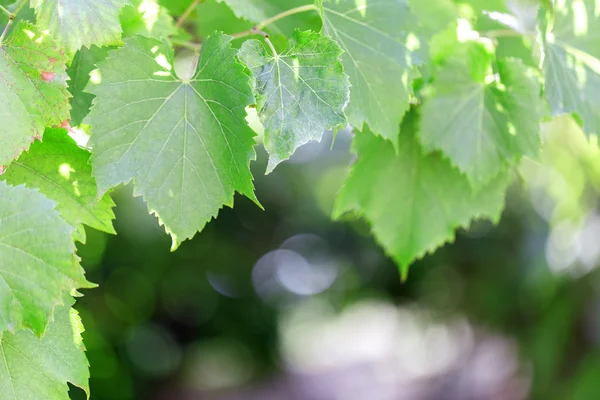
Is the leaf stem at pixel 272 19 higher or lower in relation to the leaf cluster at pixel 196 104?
higher

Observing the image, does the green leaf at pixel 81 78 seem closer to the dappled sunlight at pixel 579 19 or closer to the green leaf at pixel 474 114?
the green leaf at pixel 474 114

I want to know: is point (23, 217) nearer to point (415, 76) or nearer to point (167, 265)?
point (415, 76)

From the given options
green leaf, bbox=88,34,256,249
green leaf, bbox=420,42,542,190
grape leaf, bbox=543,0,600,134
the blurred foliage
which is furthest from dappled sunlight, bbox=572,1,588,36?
the blurred foliage

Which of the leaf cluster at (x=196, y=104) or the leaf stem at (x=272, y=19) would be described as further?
the leaf stem at (x=272, y=19)

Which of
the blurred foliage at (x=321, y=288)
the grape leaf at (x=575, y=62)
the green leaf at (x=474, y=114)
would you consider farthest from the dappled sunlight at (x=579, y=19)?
the blurred foliage at (x=321, y=288)

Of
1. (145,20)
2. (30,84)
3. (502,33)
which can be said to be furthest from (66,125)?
(502,33)

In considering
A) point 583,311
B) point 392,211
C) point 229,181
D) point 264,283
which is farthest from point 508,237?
point 229,181
